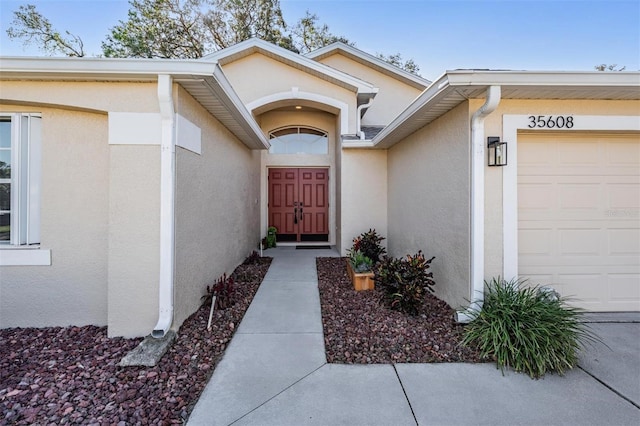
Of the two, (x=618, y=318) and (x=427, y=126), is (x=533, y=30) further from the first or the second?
(x=618, y=318)

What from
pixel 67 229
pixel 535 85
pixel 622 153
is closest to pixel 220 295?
pixel 67 229

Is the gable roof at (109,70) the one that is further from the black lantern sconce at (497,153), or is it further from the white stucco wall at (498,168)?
the black lantern sconce at (497,153)

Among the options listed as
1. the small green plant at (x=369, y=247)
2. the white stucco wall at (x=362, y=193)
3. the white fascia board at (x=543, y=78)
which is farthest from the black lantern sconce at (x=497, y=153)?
the white stucco wall at (x=362, y=193)

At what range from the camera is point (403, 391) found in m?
2.28

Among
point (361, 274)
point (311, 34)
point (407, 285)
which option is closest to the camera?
point (407, 285)

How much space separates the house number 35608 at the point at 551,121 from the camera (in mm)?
3412

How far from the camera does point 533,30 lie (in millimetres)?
6824

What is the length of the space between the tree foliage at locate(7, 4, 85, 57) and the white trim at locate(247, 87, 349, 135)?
11.3 m

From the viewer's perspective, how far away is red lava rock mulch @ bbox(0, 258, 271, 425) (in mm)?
2025

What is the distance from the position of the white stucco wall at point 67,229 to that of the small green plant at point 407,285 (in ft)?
11.6

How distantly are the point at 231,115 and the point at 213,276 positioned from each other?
2476 millimetres

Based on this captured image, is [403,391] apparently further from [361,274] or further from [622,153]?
[622,153]

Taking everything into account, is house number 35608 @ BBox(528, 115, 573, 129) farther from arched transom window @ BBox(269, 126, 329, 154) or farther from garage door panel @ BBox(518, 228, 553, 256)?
arched transom window @ BBox(269, 126, 329, 154)

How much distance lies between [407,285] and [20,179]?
4.68 metres
